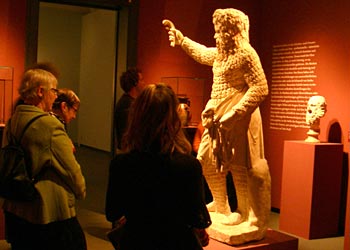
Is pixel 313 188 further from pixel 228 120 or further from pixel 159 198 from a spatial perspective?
pixel 159 198

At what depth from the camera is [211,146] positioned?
12.3 ft

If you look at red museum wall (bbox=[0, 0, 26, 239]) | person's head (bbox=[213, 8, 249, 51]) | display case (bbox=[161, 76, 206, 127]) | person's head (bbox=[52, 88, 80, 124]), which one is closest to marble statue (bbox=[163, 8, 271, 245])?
person's head (bbox=[213, 8, 249, 51])

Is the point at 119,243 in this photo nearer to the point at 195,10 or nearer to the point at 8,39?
the point at 8,39

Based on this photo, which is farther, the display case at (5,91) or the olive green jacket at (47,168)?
the display case at (5,91)

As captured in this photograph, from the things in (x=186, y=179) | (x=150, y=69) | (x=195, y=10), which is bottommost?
(x=186, y=179)

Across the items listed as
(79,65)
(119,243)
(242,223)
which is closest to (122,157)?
(119,243)

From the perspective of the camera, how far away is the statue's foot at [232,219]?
380 centimetres

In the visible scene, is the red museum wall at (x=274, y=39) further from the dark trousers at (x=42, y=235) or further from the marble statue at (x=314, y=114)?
the dark trousers at (x=42, y=235)

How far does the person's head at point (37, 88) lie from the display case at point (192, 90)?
10.9 feet

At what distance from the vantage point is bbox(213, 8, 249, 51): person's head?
360 centimetres

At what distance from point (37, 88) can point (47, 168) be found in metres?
0.42

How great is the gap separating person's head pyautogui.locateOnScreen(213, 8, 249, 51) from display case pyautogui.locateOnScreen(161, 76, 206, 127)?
2.11m

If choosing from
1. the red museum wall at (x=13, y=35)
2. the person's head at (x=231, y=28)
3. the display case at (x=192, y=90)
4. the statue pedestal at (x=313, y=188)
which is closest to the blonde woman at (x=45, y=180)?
the person's head at (x=231, y=28)

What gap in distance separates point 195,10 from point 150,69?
0.96 meters
